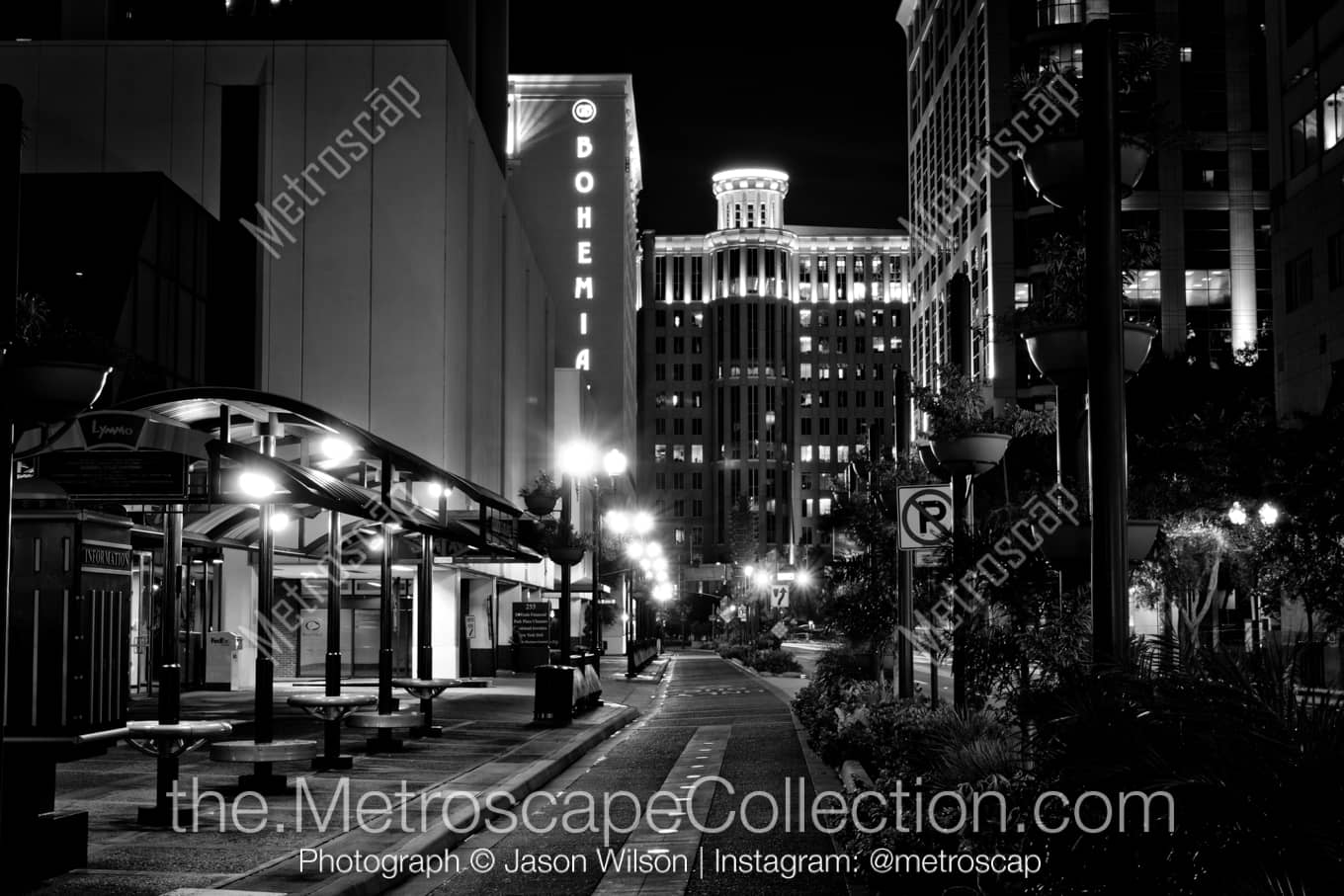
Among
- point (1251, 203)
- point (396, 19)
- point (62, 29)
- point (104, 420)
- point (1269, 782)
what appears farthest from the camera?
point (1251, 203)

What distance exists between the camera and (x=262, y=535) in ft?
49.5

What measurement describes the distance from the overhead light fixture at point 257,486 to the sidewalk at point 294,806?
297 cm

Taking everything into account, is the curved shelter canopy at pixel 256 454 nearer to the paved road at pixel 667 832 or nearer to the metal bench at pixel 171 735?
the metal bench at pixel 171 735

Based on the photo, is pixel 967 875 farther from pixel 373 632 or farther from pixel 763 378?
pixel 763 378

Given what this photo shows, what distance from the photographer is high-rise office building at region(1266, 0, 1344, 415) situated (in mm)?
42438

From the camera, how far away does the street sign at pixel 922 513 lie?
16.4 meters

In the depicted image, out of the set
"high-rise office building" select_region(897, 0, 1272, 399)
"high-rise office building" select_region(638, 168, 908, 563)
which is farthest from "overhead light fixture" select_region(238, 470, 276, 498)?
"high-rise office building" select_region(638, 168, 908, 563)

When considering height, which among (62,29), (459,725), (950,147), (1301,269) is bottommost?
(459,725)

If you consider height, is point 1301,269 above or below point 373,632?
above

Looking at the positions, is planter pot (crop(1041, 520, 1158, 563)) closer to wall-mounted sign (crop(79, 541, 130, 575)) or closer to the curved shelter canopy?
the curved shelter canopy

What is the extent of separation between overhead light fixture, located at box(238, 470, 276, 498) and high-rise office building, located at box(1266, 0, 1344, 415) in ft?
109

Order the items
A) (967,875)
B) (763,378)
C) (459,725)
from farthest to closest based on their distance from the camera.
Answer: (763,378)
(459,725)
(967,875)

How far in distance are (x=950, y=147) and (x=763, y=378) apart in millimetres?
76861

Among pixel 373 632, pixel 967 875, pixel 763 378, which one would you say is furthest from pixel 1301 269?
pixel 763 378
